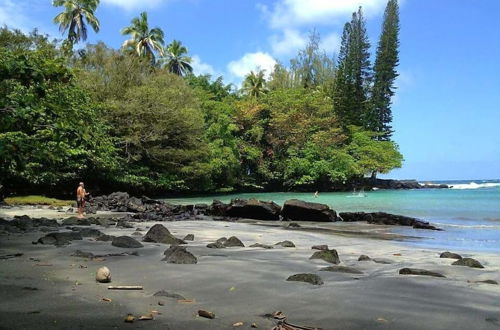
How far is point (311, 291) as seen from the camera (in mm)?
4867

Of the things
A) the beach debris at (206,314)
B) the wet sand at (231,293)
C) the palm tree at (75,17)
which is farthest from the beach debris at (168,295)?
the palm tree at (75,17)

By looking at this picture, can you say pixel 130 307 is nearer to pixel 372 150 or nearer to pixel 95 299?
pixel 95 299

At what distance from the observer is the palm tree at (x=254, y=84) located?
216 feet

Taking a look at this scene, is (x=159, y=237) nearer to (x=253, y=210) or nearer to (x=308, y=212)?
(x=308, y=212)

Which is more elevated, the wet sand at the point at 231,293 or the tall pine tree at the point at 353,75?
Answer: the tall pine tree at the point at 353,75

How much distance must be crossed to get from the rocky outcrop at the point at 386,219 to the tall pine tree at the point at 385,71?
4118 centimetres

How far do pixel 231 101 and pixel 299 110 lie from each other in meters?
8.08

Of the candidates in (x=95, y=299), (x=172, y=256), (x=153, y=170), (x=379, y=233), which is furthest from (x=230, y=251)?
(x=153, y=170)

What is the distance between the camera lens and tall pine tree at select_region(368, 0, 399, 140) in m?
59.7

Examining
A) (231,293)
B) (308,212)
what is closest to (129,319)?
(231,293)

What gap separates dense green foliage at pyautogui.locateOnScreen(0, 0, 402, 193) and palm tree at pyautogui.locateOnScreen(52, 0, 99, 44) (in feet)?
14.3

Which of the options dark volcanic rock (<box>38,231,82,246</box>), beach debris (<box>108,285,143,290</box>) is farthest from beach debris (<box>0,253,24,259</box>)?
beach debris (<box>108,285,143,290</box>)

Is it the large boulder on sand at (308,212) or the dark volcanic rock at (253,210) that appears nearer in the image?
the large boulder on sand at (308,212)

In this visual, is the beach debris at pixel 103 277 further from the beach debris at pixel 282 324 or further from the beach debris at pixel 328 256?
the beach debris at pixel 328 256
